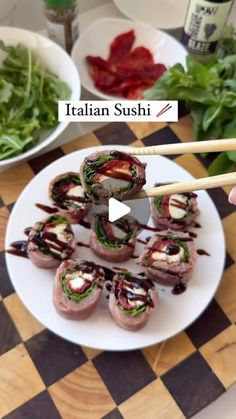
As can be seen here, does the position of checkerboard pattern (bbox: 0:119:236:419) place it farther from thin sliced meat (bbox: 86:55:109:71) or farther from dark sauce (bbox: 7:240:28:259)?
thin sliced meat (bbox: 86:55:109:71)

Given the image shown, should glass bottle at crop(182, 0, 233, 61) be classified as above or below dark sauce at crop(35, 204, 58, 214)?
above

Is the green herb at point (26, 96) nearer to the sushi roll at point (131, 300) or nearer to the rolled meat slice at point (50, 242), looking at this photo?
the rolled meat slice at point (50, 242)

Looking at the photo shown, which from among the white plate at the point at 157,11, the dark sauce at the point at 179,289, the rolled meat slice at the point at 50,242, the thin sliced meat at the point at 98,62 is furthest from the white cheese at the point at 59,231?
the white plate at the point at 157,11

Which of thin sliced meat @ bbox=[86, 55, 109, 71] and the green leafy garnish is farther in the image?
thin sliced meat @ bbox=[86, 55, 109, 71]

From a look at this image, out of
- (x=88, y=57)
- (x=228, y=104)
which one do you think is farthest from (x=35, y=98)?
(x=228, y=104)

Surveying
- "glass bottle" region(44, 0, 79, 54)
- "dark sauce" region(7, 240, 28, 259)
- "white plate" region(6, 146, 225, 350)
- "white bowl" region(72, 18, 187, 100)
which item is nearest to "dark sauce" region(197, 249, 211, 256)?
"white plate" region(6, 146, 225, 350)

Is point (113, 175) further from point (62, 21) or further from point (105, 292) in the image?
point (62, 21)
